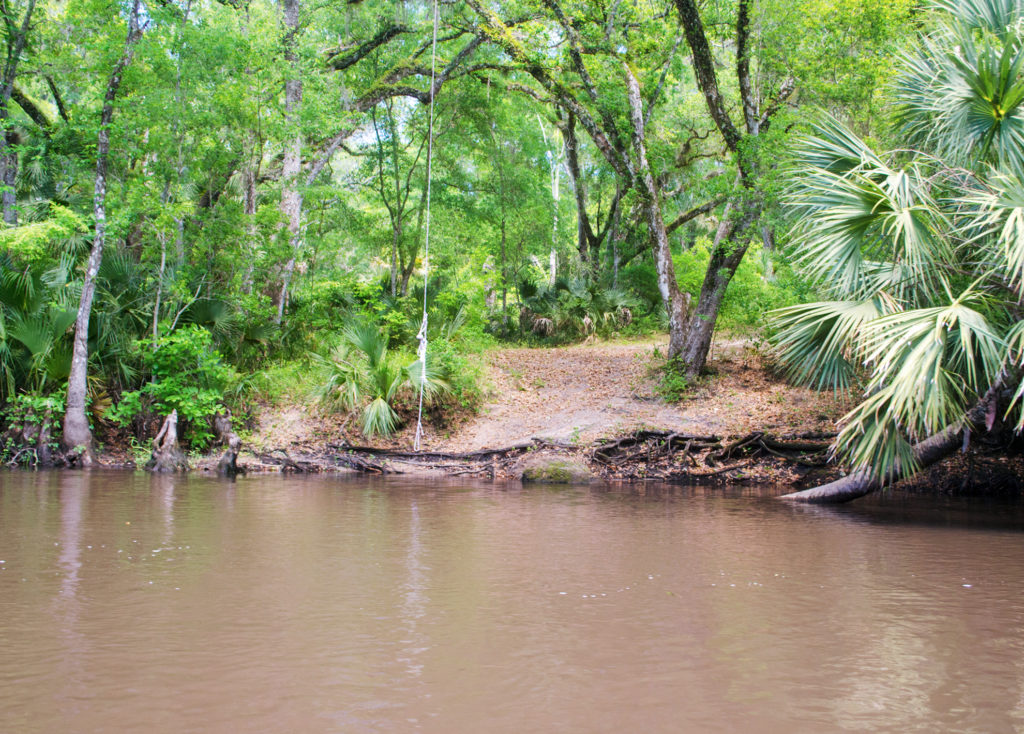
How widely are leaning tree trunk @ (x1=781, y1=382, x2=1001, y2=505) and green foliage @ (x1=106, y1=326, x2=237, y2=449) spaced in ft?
30.6

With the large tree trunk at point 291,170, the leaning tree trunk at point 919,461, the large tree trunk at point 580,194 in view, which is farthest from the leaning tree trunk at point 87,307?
the large tree trunk at point 580,194

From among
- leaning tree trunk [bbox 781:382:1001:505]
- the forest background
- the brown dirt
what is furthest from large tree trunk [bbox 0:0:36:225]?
leaning tree trunk [bbox 781:382:1001:505]

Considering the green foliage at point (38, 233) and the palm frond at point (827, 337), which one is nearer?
the palm frond at point (827, 337)

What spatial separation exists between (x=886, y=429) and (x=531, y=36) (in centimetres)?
1169

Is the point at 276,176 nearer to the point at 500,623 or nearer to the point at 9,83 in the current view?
the point at 9,83

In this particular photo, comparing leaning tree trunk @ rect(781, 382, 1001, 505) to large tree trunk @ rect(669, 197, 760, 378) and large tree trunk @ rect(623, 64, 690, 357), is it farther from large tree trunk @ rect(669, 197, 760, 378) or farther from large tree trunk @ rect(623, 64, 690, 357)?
large tree trunk @ rect(623, 64, 690, 357)

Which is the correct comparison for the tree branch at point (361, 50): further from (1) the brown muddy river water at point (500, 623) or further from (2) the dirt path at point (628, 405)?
(1) the brown muddy river water at point (500, 623)

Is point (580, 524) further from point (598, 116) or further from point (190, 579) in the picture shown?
point (598, 116)

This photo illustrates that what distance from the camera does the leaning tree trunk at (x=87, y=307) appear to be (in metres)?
13.0

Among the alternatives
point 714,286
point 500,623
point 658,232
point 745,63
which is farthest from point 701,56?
point 500,623

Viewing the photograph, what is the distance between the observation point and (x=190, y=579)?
211 inches

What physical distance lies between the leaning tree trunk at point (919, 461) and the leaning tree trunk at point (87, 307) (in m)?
10.9

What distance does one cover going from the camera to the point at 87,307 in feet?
43.4

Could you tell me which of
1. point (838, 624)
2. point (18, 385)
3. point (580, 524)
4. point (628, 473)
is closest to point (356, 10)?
point (18, 385)
